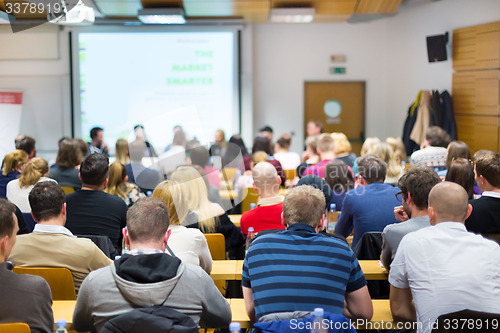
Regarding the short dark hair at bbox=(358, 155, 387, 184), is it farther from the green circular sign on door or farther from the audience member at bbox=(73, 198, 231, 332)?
the green circular sign on door

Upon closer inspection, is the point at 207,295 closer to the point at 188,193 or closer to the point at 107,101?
the point at 188,193

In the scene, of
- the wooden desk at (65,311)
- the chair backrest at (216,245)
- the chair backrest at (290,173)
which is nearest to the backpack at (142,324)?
the wooden desk at (65,311)

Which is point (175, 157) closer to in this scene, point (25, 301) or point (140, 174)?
point (140, 174)

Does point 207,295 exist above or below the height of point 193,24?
below

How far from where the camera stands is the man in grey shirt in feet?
9.52

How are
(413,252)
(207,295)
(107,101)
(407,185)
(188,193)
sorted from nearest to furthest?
1. (207,295)
2. (413,252)
3. (407,185)
4. (188,193)
5. (107,101)

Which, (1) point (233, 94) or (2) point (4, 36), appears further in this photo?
(1) point (233, 94)

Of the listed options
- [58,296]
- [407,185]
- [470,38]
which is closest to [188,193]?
[58,296]

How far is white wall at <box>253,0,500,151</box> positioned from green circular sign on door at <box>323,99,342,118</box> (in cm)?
45

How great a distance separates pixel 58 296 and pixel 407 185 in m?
1.94

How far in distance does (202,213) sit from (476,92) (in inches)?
233

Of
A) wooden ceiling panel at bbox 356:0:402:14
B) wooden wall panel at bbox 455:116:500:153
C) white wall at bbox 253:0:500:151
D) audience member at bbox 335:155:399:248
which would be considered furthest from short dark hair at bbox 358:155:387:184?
white wall at bbox 253:0:500:151

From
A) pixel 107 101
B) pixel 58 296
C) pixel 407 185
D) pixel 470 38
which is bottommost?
pixel 58 296

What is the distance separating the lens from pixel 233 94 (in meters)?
10.1
